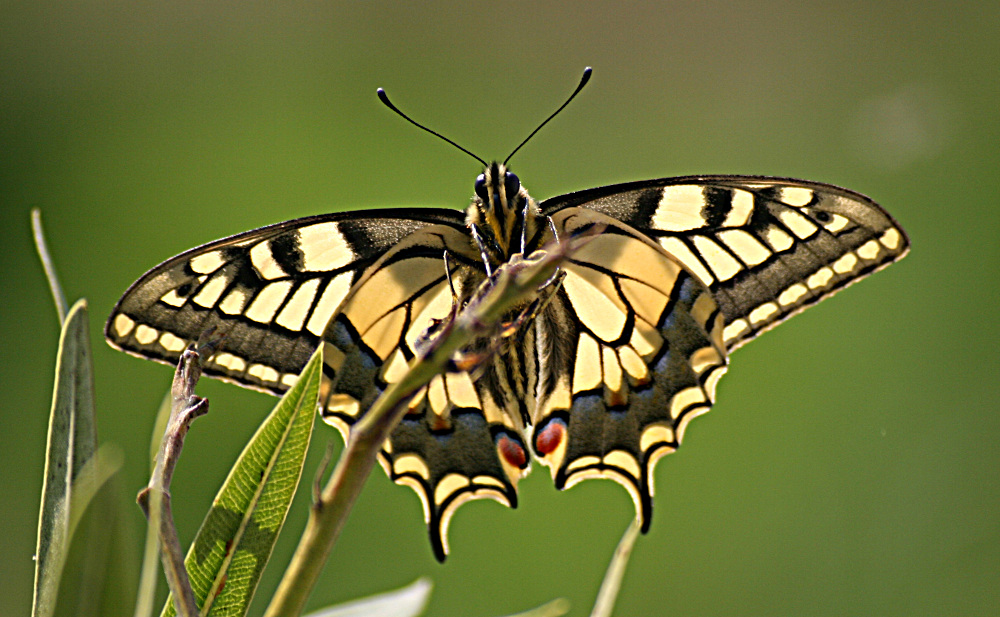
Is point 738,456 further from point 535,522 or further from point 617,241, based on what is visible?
point 617,241

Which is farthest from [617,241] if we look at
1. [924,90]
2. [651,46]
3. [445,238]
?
[651,46]

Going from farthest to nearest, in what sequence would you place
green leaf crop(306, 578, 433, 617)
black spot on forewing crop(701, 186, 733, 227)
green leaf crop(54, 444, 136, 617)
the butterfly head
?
black spot on forewing crop(701, 186, 733, 227) → the butterfly head → green leaf crop(306, 578, 433, 617) → green leaf crop(54, 444, 136, 617)

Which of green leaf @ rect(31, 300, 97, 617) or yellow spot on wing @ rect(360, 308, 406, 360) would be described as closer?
green leaf @ rect(31, 300, 97, 617)

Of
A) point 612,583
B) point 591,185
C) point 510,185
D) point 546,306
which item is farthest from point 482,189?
point 591,185

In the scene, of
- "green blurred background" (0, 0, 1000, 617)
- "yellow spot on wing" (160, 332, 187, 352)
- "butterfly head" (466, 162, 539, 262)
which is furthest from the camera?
"green blurred background" (0, 0, 1000, 617)

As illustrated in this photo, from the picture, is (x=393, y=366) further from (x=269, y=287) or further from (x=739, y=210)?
(x=739, y=210)

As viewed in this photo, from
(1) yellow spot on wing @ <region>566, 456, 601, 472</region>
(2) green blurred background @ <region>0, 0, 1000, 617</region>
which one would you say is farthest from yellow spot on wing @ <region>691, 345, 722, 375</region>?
(2) green blurred background @ <region>0, 0, 1000, 617</region>

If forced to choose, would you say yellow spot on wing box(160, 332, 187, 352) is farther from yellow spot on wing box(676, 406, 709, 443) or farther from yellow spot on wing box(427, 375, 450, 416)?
yellow spot on wing box(676, 406, 709, 443)
